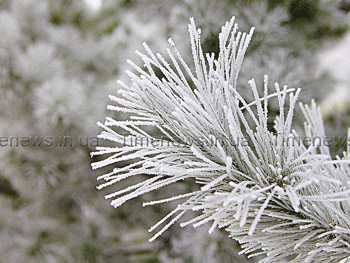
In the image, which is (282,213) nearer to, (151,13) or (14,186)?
(151,13)

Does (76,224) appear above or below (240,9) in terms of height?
below

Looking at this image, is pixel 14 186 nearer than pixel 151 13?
No

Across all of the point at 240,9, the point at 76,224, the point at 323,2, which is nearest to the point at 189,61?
the point at 240,9

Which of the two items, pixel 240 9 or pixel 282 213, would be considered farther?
pixel 240 9

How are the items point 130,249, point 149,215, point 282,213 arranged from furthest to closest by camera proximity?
1. point 130,249
2. point 149,215
3. point 282,213

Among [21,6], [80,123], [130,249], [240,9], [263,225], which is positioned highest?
[21,6]

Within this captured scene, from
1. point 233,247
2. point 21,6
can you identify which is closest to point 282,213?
point 233,247

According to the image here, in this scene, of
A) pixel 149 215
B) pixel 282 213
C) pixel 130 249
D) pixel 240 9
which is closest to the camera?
pixel 282 213

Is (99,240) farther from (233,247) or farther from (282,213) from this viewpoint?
(282,213)

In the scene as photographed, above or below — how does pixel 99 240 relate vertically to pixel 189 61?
below
